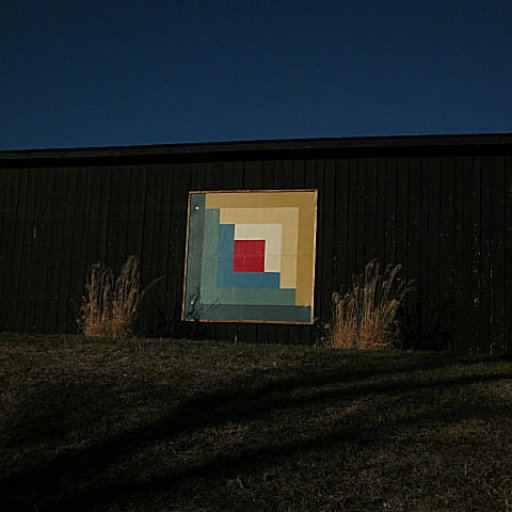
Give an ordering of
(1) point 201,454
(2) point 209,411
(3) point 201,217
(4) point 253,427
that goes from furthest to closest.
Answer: (3) point 201,217 → (2) point 209,411 → (4) point 253,427 → (1) point 201,454

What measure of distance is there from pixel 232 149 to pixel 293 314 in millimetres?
2223

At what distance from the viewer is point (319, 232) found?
10.1m

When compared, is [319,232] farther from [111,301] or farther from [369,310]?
[111,301]

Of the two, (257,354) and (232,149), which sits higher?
(232,149)

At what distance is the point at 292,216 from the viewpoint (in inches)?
400

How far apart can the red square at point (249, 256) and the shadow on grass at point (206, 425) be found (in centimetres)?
317

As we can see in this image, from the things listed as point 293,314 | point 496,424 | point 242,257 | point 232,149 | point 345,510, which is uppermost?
point 232,149

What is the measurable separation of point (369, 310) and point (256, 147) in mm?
2568

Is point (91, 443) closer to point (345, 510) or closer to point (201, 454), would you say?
point (201, 454)

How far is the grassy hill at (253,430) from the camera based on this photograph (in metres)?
4.57

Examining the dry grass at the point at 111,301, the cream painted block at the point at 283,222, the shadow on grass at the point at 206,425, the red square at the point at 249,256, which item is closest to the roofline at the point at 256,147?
the cream painted block at the point at 283,222

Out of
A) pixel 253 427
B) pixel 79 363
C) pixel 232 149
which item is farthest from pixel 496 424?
pixel 232 149

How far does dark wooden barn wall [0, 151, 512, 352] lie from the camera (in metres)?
9.62

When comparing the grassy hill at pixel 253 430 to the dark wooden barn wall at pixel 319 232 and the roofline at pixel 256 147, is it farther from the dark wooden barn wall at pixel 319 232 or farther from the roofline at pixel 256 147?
the roofline at pixel 256 147
